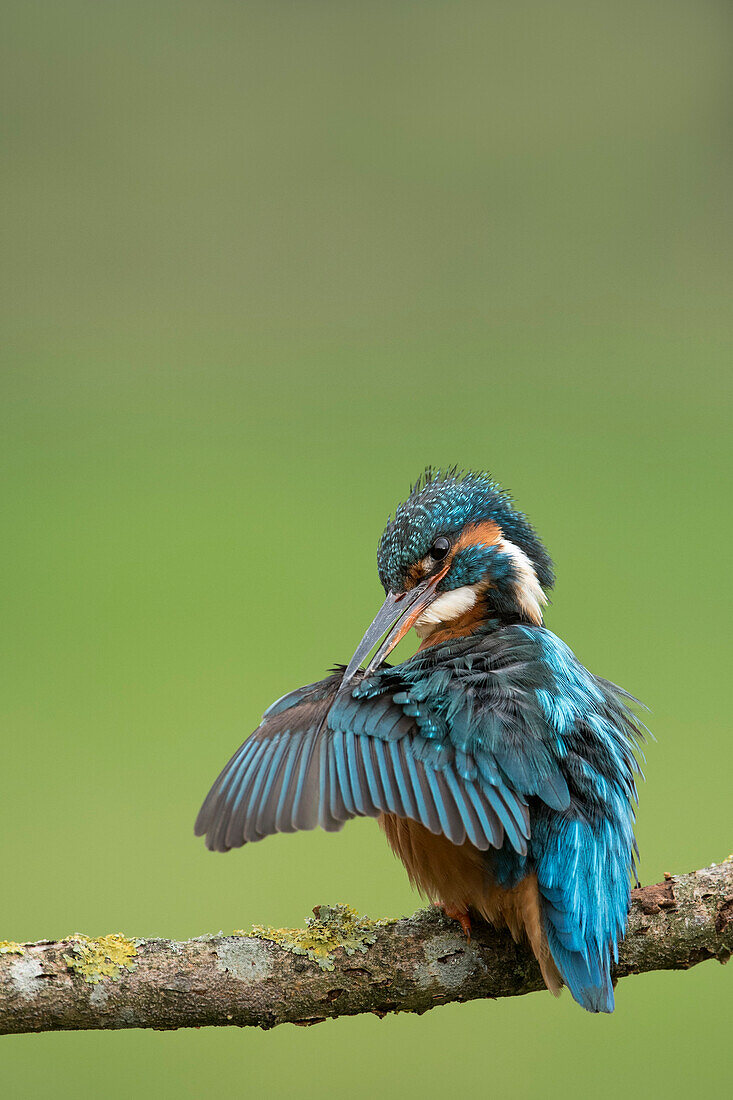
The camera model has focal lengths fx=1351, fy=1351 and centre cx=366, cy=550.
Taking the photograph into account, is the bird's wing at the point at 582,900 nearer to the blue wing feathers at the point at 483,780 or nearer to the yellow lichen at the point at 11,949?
the blue wing feathers at the point at 483,780

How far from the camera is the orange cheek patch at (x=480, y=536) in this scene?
178cm

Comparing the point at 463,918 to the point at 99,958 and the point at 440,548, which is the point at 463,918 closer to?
the point at 99,958

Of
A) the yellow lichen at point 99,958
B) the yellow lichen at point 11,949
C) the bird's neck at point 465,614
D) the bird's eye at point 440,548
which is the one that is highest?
the bird's eye at point 440,548

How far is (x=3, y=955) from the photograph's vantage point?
1.33 m

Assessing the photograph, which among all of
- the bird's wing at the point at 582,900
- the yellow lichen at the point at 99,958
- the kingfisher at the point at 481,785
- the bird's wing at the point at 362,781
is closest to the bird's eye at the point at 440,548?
the kingfisher at the point at 481,785

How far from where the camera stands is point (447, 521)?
178 cm

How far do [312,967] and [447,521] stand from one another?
0.63 metres

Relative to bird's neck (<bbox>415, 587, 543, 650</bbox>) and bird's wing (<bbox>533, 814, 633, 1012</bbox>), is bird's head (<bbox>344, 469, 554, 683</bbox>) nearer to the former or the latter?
bird's neck (<bbox>415, 587, 543, 650</bbox>)

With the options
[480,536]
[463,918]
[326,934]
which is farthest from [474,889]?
[480,536]

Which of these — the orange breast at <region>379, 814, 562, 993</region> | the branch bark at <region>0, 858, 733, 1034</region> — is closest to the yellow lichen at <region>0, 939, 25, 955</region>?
the branch bark at <region>0, 858, 733, 1034</region>

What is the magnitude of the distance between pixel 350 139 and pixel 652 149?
68.6 inches

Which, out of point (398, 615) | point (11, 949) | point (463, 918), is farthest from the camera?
point (398, 615)

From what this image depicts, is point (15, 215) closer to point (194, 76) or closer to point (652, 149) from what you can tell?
point (194, 76)

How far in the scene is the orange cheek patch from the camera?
1.78 m
